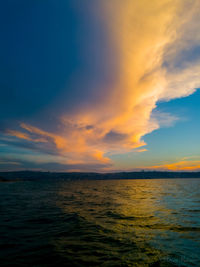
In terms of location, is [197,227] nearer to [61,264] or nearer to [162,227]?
[162,227]

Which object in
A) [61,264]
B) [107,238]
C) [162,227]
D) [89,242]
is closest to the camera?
[61,264]

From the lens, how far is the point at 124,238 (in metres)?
11.3

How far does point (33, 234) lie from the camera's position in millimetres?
11852

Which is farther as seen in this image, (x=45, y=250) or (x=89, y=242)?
(x=89, y=242)

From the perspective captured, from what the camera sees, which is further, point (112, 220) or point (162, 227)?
point (112, 220)

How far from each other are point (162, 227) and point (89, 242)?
22.9 ft

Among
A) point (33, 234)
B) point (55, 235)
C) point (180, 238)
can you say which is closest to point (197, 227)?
point (180, 238)

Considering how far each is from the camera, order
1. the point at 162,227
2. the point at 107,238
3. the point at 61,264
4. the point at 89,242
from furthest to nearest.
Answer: the point at 162,227, the point at 107,238, the point at 89,242, the point at 61,264

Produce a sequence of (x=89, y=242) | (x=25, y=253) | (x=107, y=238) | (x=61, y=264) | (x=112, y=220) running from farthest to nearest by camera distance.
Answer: (x=112, y=220)
(x=107, y=238)
(x=89, y=242)
(x=25, y=253)
(x=61, y=264)

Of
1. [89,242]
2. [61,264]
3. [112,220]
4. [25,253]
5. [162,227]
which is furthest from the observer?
[112,220]

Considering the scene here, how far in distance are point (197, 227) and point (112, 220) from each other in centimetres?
773

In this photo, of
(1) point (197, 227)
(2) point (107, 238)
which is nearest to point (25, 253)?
(2) point (107, 238)

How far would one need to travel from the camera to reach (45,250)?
30.0ft

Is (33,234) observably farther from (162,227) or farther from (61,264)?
(162,227)
